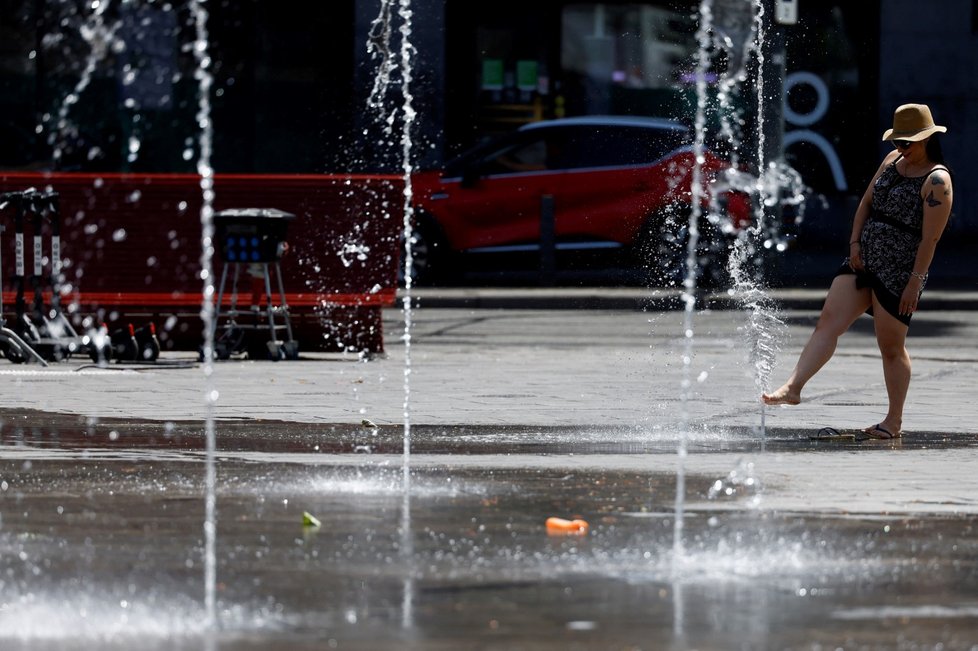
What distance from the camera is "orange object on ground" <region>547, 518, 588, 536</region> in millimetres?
6869

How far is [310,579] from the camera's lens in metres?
6.02

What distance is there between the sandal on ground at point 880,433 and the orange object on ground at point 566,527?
3085mm

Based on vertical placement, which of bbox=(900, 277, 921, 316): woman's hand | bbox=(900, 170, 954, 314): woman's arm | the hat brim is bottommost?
bbox=(900, 277, 921, 316): woman's hand

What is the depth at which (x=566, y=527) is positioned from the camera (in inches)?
272

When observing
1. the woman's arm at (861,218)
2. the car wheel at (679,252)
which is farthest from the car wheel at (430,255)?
the woman's arm at (861,218)

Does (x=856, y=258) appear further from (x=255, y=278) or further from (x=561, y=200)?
(x=561, y=200)

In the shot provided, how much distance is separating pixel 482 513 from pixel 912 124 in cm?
349

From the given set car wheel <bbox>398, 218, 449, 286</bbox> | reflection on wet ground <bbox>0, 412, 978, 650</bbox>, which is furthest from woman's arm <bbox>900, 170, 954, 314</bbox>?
car wheel <bbox>398, 218, 449, 286</bbox>

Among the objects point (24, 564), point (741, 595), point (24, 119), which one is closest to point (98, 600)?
point (24, 564)

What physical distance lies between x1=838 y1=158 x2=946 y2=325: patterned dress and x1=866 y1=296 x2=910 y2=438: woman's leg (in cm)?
5

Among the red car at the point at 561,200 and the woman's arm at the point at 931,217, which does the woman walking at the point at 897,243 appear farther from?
the red car at the point at 561,200

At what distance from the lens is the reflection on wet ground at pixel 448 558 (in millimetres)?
5367

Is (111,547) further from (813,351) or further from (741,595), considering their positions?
(813,351)

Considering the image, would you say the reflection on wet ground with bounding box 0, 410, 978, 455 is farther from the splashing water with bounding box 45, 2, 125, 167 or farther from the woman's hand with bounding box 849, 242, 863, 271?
the splashing water with bounding box 45, 2, 125, 167
